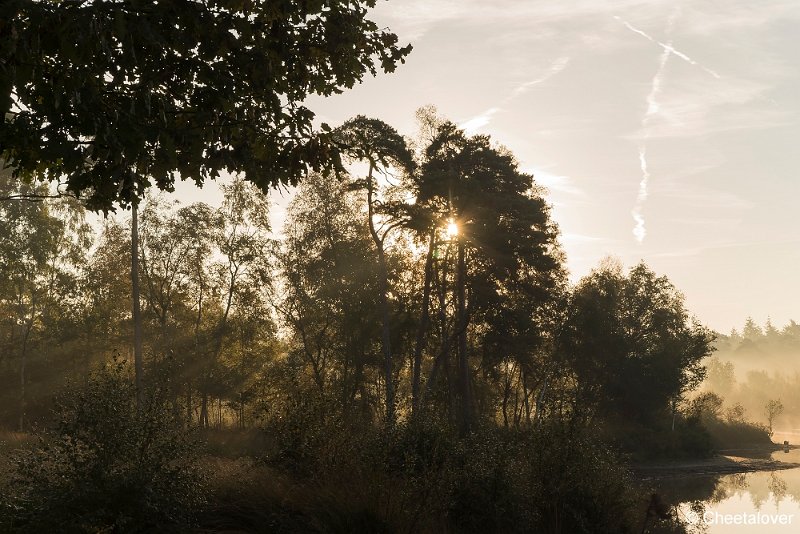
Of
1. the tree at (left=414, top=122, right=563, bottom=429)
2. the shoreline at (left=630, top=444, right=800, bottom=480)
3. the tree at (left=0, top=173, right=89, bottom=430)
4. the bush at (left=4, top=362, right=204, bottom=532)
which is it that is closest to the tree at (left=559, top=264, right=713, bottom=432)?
the shoreline at (left=630, top=444, right=800, bottom=480)

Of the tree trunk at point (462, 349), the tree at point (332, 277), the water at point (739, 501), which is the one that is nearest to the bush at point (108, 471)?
the water at point (739, 501)

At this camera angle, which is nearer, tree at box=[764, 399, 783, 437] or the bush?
the bush

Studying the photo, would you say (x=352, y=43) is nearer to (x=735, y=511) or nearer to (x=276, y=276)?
(x=735, y=511)

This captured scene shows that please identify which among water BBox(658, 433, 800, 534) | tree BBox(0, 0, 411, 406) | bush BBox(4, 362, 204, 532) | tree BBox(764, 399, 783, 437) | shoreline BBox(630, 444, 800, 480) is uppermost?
tree BBox(0, 0, 411, 406)

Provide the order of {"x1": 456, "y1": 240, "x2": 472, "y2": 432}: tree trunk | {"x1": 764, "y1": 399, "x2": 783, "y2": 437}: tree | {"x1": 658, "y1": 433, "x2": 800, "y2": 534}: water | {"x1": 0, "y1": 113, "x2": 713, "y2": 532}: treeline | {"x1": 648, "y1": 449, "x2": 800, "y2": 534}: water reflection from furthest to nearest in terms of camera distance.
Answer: {"x1": 764, "y1": 399, "x2": 783, "y2": 437}: tree → {"x1": 456, "y1": 240, "x2": 472, "y2": 432}: tree trunk → {"x1": 658, "y1": 433, "x2": 800, "y2": 534}: water → {"x1": 648, "y1": 449, "x2": 800, "y2": 534}: water reflection → {"x1": 0, "y1": 113, "x2": 713, "y2": 532}: treeline

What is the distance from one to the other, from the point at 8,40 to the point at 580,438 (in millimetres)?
12799

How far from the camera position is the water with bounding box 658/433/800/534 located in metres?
23.6

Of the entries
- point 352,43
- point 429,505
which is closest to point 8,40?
point 352,43

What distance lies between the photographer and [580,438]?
15227mm

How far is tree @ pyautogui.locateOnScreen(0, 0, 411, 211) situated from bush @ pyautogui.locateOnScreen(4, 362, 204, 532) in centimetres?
373

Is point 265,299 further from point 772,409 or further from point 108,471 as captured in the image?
point 772,409

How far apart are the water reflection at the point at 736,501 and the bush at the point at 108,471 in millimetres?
12738

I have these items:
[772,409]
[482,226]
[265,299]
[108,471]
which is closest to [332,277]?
[265,299]

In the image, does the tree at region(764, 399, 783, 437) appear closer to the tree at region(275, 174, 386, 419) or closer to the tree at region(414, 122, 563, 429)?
the tree at region(414, 122, 563, 429)
